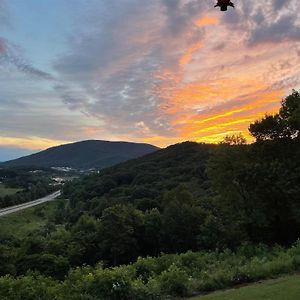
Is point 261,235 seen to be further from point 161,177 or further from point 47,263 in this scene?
point 161,177

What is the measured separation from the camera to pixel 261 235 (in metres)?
29.2

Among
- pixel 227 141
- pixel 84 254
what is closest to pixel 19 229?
pixel 84 254

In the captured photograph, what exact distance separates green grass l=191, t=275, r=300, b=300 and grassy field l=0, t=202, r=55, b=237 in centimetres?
9006

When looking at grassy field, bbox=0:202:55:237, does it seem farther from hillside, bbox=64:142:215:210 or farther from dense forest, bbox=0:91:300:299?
hillside, bbox=64:142:215:210

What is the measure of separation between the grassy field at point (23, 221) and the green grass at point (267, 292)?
3546 inches

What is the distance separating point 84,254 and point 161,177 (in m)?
78.2

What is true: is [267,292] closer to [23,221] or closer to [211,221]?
[211,221]

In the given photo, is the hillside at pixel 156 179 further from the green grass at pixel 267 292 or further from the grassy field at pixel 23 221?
the green grass at pixel 267 292

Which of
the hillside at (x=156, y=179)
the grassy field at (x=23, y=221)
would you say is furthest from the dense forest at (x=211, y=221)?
the hillside at (x=156, y=179)

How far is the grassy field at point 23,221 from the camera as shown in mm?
101688

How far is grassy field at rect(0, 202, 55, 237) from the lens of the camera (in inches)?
4003

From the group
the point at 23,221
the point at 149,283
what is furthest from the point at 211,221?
the point at 23,221

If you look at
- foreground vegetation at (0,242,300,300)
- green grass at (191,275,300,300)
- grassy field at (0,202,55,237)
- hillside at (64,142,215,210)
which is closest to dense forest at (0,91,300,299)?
foreground vegetation at (0,242,300,300)

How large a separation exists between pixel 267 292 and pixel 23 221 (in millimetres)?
112151
